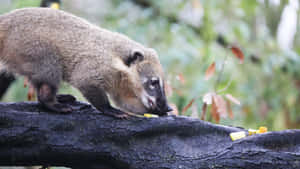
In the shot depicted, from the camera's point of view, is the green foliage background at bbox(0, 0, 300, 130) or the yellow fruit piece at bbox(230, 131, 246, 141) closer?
the yellow fruit piece at bbox(230, 131, 246, 141)

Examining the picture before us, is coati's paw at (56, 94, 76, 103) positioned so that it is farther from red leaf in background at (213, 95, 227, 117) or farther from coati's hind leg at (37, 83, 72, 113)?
red leaf in background at (213, 95, 227, 117)

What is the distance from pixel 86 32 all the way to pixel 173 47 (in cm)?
366

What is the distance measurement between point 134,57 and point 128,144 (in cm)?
95

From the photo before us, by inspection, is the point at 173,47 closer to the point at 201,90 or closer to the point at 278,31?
the point at 201,90

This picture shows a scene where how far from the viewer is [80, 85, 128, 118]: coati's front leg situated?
294 cm

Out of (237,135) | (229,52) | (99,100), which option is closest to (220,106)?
(237,135)

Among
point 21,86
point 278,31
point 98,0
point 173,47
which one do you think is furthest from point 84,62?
point 98,0

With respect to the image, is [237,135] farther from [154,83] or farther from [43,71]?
[43,71]

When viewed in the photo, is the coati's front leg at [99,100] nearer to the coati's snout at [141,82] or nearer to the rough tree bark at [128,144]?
the rough tree bark at [128,144]

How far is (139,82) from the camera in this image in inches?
128

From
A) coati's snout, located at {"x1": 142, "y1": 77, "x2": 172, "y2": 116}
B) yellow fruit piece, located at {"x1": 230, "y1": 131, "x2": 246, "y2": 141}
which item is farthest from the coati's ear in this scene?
yellow fruit piece, located at {"x1": 230, "y1": 131, "x2": 246, "y2": 141}

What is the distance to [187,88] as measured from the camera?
570 cm

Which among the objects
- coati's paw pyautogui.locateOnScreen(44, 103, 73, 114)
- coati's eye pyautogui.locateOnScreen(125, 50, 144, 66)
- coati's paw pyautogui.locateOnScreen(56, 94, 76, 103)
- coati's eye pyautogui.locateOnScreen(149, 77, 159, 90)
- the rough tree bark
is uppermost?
coati's eye pyautogui.locateOnScreen(125, 50, 144, 66)

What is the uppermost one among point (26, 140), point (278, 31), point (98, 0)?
point (98, 0)
